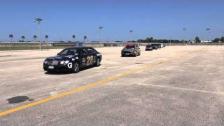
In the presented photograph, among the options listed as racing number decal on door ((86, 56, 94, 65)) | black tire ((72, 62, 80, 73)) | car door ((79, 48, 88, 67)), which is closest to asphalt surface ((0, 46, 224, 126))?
black tire ((72, 62, 80, 73))

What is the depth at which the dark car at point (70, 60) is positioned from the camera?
15500 millimetres

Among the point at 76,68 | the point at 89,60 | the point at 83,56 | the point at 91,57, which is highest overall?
the point at 83,56

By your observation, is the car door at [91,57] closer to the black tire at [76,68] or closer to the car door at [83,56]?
the car door at [83,56]

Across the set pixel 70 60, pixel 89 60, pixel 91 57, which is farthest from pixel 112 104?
pixel 91 57

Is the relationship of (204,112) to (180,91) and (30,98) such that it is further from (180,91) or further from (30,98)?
(30,98)

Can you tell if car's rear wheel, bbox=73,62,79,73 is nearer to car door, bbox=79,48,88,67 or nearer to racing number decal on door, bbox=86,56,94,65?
car door, bbox=79,48,88,67

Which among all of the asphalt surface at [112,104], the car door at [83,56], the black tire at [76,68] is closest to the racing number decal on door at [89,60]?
the car door at [83,56]

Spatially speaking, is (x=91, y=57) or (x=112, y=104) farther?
(x=91, y=57)

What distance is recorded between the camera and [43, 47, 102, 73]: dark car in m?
15.5

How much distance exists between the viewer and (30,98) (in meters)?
8.75

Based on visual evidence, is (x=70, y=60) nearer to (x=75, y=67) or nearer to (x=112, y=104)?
(x=75, y=67)

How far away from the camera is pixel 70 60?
625 inches

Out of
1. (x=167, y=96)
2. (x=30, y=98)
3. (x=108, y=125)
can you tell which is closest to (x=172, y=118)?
(x=108, y=125)

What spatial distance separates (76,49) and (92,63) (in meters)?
2.07
